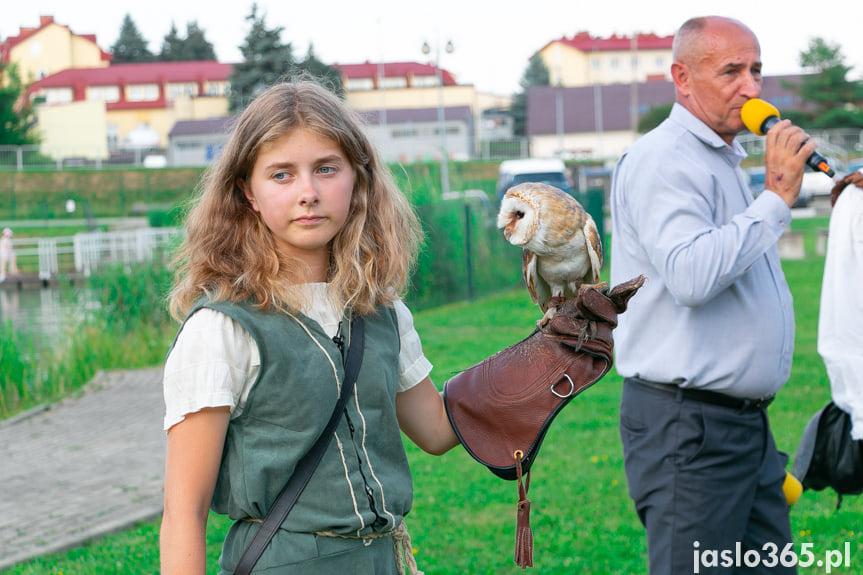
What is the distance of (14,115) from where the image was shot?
52250 millimetres

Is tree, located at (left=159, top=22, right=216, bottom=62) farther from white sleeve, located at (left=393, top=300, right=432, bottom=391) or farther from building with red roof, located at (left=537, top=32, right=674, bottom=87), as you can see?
white sleeve, located at (left=393, top=300, right=432, bottom=391)

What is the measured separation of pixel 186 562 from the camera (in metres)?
1.89

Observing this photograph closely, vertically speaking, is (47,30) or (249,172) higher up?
(47,30)

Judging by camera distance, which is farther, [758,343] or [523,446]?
[758,343]

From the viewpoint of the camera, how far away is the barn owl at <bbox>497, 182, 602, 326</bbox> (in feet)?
7.72

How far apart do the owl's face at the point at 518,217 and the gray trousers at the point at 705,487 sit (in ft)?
3.22

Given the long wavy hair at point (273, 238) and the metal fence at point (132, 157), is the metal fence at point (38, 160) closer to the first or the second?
the metal fence at point (132, 157)

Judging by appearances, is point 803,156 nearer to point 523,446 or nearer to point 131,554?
point 523,446

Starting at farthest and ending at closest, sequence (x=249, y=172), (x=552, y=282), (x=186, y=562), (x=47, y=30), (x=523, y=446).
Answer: (x=47, y=30) → (x=552, y=282) → (x=523, y=446) → (x=249, y=172) → (x=186, y=562)

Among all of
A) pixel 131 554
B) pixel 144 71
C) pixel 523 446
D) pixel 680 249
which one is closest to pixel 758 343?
pixel 680 249

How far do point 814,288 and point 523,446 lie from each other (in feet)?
44.5

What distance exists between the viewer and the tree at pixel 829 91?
52250mm

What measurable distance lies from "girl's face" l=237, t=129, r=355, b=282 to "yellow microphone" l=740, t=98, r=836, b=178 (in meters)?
1.59

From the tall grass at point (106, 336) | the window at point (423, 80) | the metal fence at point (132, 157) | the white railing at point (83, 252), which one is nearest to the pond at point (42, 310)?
the tall grass at point (106, 336)
